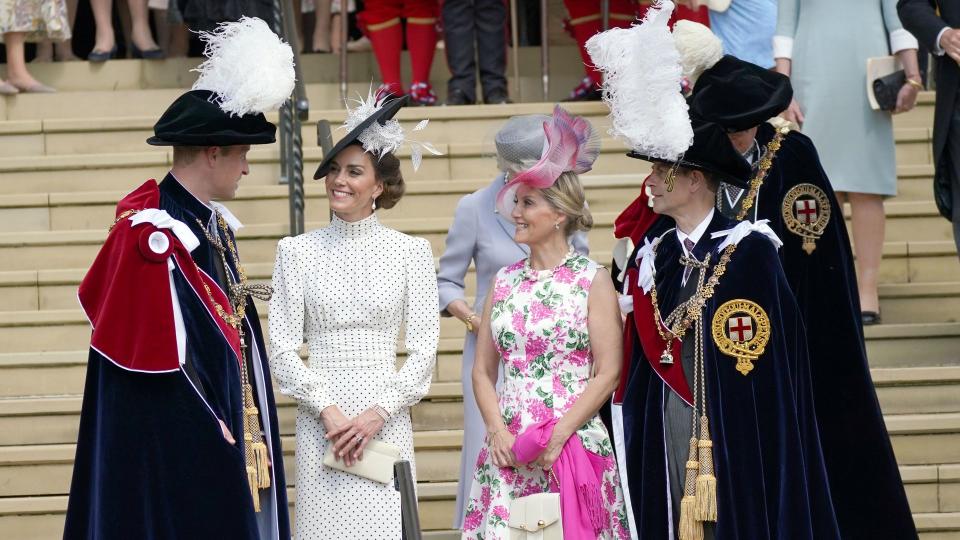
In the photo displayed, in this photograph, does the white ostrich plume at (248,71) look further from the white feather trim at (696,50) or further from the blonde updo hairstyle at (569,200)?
the white feather trim at (696,50)

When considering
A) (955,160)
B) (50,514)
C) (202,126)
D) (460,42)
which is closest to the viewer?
(202,126)

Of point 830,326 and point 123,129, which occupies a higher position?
point 123,129

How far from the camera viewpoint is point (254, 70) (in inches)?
219

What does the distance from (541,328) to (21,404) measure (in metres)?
3.03

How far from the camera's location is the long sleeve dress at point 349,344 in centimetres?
574

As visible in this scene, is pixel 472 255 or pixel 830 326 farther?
pixel 472 255

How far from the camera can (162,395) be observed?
532 cm

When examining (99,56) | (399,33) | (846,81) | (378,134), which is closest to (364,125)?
(378,134)

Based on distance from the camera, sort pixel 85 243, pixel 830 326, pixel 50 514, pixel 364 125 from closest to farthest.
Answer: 1. pixel 364 125
2. pixel 830 326
3. pixel 50 514
4. pixel 85 243

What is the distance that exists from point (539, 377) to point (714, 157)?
0.90 m

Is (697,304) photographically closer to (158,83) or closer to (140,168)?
(140,168)

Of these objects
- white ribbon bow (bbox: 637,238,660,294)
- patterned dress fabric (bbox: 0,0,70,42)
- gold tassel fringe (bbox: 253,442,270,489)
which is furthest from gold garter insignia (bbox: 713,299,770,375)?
patterned dress fabric (bbox: 0,0,70,42)

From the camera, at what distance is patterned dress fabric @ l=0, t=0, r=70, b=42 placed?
1031cm

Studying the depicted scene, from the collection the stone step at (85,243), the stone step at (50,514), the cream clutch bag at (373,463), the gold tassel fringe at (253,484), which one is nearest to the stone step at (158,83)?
the stone step at (85,243)
